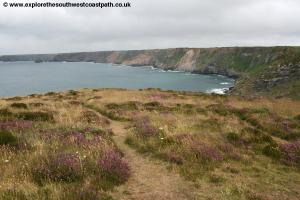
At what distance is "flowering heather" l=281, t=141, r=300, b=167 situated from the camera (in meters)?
13.3

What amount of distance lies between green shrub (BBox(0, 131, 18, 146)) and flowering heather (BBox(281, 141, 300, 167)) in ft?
33.6

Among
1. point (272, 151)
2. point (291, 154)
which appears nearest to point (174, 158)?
→ point (272, 151)

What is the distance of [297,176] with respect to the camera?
462 inches

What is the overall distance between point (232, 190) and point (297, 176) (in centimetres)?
317

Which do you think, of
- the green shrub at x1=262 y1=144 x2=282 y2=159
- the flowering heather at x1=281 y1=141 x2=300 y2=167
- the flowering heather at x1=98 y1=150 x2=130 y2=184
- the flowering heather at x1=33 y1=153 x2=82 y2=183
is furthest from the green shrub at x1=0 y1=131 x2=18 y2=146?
the flowering heather at x1=281 y1=141 x2=300 y2=167

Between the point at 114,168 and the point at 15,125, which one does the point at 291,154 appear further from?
the point at 15,125

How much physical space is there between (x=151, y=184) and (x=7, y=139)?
670 centimetres

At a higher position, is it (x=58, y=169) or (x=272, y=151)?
(x=58, y=169)

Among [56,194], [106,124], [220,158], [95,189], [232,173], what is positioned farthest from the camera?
[106,124]

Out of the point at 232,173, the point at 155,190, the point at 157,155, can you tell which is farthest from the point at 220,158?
the point at 155,190

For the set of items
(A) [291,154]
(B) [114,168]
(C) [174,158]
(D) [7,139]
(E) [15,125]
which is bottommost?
(A) [291,154]

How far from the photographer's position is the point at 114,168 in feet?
36.6

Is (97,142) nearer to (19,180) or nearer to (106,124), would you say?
(19,180)

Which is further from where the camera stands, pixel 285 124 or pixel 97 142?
pixel 285 124
